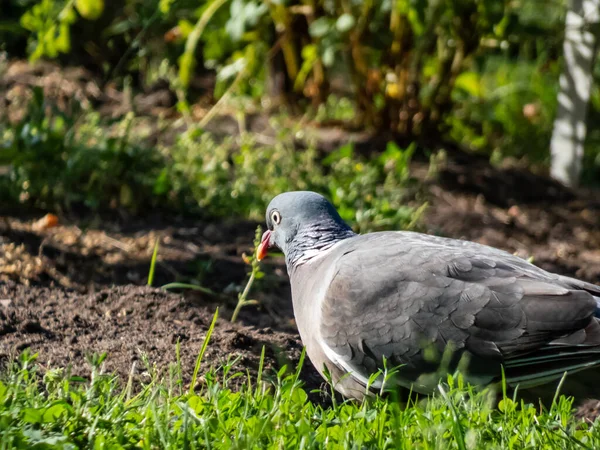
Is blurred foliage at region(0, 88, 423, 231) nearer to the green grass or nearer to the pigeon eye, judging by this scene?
the pigeon eye

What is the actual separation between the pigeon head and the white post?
2.97 m

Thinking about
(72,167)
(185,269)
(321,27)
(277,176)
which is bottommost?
(185,269)

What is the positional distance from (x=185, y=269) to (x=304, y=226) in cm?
110

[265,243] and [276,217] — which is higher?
[276,217]

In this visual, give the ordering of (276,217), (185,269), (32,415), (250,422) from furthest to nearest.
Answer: (185,269), (276,217), (250,422), (32,415)

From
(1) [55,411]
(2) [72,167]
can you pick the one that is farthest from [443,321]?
(2) [72,167]

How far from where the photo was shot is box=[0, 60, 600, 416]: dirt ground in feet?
10.8

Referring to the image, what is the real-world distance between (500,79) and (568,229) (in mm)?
3126

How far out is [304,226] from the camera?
3453mm

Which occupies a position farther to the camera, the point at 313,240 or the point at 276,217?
the point at 276,217

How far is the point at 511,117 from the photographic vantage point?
24.9 feet

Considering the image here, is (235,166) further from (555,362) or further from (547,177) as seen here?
(555,362)

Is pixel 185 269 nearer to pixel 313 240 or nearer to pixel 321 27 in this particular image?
pixel 313 240

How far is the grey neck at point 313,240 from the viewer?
343 cm
